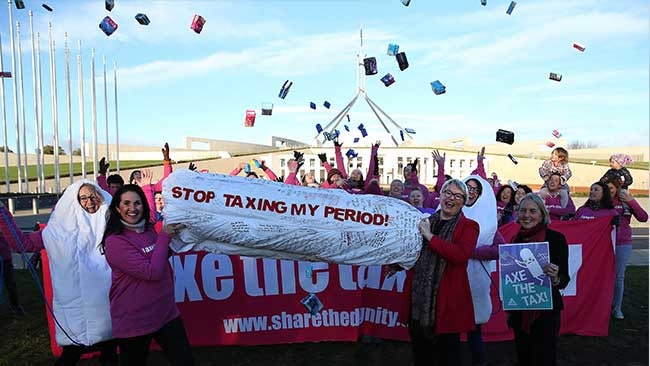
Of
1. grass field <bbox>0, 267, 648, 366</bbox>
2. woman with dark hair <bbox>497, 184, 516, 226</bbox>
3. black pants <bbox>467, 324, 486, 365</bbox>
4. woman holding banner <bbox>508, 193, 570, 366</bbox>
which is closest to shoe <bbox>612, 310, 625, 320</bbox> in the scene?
grass field <bbox>0, 267, 648, 366</bbox>

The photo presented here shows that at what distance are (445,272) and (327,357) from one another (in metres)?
2.26

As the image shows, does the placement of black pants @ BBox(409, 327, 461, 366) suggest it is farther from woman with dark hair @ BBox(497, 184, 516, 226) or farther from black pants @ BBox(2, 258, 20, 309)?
black pants @ BBox(2, 258, 20, 309)

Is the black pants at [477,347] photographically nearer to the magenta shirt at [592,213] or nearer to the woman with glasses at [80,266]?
the magenta shirt at [592,213]

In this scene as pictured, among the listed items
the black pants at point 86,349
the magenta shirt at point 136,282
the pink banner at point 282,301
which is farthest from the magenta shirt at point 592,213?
the black pants at point 86,349

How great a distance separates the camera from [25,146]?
25.8 meters

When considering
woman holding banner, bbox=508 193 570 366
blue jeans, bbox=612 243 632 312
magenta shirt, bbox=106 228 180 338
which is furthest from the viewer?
blue jeans, bbox=612 243 632 312

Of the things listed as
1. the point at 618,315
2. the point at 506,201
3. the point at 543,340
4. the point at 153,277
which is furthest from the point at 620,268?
the point at 153,277

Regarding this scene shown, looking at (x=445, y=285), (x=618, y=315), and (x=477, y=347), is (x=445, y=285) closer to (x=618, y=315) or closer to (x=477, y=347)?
(x=477, y=347)

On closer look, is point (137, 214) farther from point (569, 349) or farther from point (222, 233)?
point (569, 349)

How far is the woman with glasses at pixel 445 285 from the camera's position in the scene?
11.5 feet

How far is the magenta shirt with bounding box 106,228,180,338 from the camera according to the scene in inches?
136

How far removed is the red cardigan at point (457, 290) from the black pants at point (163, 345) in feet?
5.75

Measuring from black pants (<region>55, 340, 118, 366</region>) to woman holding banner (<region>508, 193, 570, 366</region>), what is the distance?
323 centimetres

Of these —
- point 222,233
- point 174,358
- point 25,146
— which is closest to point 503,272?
point 222,233
